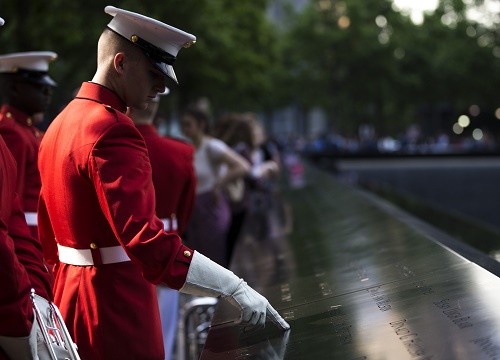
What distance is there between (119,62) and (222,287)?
83 cm

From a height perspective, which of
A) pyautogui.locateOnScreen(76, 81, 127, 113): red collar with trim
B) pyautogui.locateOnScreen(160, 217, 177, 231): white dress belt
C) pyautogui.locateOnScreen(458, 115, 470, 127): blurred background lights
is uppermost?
pyautogui.locateOnScreen(76, 81, 127, 113): red collar with trim

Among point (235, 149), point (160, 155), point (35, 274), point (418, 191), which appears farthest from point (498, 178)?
point (35, 274)

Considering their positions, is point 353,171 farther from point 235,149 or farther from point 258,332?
point 258,332

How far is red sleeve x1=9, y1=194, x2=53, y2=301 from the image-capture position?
2840 millimetres

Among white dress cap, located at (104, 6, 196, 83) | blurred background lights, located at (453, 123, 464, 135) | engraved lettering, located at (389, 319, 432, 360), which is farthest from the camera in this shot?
blurred background lights, located at (453, 123, 464, 135)

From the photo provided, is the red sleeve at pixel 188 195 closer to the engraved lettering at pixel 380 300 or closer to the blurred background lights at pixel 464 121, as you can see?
the engraved lettering at pixel 380 300

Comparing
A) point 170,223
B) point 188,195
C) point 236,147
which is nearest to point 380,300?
point 170,223

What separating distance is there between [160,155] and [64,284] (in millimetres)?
1737

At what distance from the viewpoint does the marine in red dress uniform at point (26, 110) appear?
4414 millimetres

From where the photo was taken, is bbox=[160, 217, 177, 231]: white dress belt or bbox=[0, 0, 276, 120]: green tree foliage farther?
bbox=[0, 0, 276, 120]: green tree foliage

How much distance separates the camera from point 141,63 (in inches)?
120

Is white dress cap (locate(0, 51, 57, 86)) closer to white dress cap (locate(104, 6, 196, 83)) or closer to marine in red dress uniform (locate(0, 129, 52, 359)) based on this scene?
white dress cap (locate(104, 6, 196, 83))

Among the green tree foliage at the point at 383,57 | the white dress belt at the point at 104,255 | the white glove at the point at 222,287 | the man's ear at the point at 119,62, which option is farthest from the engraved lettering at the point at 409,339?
the green tree foliage at the point at 383,57

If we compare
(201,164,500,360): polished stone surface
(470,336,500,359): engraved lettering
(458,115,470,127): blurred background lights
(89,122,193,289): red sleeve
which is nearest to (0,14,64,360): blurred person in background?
(89,122,193,289): red sleeve
